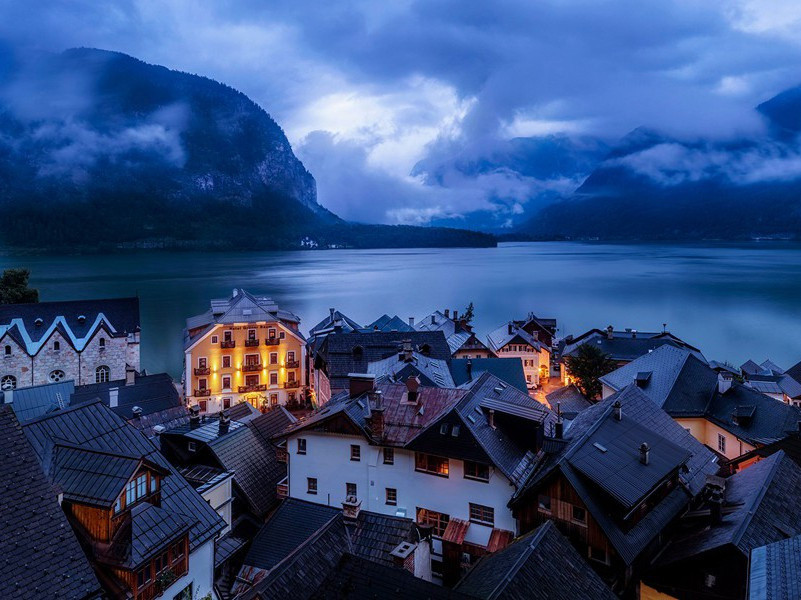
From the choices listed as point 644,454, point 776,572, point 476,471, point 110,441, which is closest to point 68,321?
point 110,441

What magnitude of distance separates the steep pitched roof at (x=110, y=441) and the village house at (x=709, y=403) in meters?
23.4

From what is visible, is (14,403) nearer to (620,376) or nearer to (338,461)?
(338,461)

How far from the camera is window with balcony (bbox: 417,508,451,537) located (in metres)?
23.3

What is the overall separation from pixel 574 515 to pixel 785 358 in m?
87.2

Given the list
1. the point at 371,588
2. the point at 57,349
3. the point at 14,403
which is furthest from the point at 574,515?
the point at 57,349

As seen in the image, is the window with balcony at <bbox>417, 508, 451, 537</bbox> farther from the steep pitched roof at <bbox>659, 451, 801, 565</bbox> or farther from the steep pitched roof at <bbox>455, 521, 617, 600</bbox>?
the steep pitched roof at <bbox>659, 451, 801, 565</bbox>

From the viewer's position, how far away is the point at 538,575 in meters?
13.3

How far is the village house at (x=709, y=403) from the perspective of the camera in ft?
105

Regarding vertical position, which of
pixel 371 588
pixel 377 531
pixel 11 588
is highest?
pixel 11 588

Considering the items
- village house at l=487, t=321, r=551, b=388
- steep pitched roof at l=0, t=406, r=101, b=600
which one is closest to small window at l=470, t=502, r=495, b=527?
steep pitched roof at l=0, t=406, r=101, b=600

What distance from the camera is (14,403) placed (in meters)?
32.0

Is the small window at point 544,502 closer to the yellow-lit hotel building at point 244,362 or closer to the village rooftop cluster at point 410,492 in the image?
the village rooftop cluster at point 410,492

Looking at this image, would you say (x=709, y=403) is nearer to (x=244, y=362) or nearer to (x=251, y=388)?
(x=251, y=388)

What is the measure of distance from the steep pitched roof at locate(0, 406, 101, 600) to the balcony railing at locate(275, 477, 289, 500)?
16.1 m
